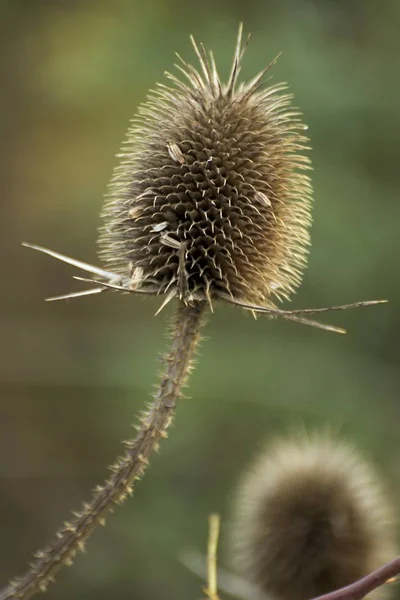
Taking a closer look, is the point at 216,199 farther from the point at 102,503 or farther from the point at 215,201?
the point at 102,503

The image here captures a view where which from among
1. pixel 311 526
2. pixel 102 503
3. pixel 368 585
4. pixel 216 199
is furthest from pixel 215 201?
pixel 311 526

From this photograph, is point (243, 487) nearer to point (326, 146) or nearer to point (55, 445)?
point (326, 146)

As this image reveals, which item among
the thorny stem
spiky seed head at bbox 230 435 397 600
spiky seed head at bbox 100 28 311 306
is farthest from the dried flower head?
spiky seed head at bbox 230 435 397 600

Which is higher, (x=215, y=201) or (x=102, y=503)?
(x=215, y=201)

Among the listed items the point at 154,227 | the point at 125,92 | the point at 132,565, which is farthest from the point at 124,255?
the point at 125,92

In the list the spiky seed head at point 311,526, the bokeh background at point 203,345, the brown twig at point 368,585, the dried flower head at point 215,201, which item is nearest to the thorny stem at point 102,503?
the dried flower head at point 215,201

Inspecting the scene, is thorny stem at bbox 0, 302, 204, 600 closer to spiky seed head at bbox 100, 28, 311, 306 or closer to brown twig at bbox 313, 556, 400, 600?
spiky seed head at bbox 100, 28, 311, 306
